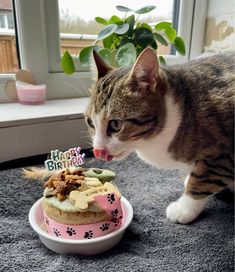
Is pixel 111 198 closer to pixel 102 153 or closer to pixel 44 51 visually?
pixel 102 153

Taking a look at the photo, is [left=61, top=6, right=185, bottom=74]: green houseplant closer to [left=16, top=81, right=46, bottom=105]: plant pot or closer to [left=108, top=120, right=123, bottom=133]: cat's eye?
[left=16, top=81, right=46, bottom=105]: plant pot

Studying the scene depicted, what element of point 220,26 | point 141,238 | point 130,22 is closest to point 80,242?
point 141,238

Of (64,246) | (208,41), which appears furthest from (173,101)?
(208,41)

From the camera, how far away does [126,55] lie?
0.88 meters

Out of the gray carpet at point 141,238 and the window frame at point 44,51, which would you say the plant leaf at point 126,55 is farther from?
the gray carpet at point 141,238

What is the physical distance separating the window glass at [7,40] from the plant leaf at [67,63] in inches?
7.0

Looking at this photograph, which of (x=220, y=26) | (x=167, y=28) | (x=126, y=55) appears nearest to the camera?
(x=126, y=55)

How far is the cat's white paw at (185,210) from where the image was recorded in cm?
70

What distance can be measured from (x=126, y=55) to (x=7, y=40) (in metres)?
0.44

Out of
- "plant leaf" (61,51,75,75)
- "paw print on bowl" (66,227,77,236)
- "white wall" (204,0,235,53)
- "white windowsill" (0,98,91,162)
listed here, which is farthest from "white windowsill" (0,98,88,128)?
"white wall" (204,0,235,53)

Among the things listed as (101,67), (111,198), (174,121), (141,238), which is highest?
(101,67)

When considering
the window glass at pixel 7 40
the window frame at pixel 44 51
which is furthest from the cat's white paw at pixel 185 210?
the window glass at pixel 7 40

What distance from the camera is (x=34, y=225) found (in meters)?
0.61

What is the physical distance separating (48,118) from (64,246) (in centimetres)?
45
